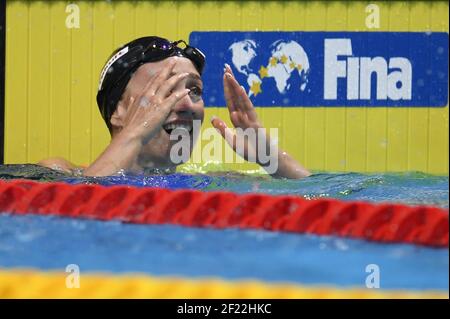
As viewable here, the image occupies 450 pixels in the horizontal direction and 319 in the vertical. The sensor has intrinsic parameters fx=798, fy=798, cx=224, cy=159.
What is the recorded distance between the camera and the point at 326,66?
250 inches

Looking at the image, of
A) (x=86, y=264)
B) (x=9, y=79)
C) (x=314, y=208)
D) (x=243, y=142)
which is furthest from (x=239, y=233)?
(x=9, y=79)

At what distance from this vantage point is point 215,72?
21.1ft

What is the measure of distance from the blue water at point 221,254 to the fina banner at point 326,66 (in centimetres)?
386

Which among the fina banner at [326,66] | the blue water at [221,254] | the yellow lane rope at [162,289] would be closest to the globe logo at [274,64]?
the fina banner at [326,66]

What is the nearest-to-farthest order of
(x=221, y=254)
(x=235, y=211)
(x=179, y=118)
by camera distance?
(x=221, y=254), (x=235, y=211), (x=179, y=118)

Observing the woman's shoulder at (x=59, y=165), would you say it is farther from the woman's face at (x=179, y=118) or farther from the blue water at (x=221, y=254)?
the blue water at (x=221, y=254)

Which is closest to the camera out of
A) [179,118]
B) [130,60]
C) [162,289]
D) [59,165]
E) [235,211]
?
[162,289]

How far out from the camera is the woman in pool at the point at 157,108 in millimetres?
3482

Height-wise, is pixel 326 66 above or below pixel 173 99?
above

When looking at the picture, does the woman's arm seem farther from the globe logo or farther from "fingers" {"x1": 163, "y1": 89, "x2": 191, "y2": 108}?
the globe logo

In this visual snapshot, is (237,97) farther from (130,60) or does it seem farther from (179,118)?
(130,60)

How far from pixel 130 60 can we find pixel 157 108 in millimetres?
528

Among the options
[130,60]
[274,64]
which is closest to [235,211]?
[130,60]
